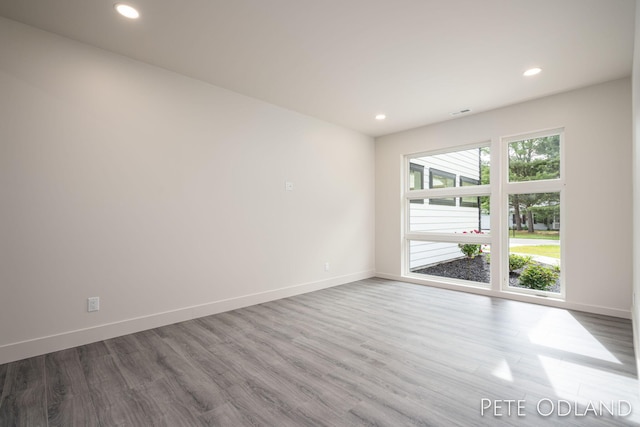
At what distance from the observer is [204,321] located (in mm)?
3318

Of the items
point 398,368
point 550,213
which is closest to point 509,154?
point 550,213

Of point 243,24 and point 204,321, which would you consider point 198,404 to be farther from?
point 243,24

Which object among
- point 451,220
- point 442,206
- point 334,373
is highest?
point 442,206

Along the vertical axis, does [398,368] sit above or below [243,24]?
below

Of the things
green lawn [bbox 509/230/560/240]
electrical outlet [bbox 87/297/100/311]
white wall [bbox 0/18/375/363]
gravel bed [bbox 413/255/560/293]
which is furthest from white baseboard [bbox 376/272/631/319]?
electrical outlet [bbox 87/297/100/311]

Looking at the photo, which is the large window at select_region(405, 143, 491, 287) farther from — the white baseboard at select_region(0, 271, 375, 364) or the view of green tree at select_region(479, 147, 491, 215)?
the white baseboard at select_region(0, 271, 375, 364)

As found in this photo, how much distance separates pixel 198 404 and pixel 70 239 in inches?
76.1

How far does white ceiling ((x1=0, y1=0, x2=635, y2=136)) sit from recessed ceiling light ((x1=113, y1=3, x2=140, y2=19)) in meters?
0.05

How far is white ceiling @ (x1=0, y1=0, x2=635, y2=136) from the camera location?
2.31 metres

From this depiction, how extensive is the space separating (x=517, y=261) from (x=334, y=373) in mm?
3472

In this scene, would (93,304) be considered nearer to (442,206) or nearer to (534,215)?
(442,206)

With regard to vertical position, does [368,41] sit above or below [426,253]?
above

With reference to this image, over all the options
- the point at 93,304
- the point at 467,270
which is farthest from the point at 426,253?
the point at 93,304

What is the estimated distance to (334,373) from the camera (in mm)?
2199
